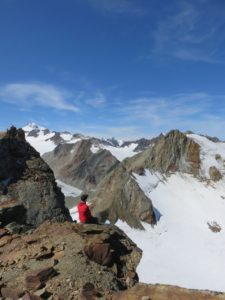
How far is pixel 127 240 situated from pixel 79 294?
4954 mm

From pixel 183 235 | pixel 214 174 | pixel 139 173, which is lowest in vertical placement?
pixel 183 235

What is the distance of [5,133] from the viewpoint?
36812 mm

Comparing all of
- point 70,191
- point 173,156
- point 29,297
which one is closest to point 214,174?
point 173,156

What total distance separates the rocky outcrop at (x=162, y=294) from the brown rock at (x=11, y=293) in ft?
8.45

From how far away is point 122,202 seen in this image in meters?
66.8

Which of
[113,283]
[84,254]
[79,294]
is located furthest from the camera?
[84,254]

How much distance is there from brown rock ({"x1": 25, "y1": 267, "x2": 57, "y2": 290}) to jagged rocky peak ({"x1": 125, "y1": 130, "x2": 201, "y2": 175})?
65466 mm

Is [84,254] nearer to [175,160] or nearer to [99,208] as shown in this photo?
[99,208]

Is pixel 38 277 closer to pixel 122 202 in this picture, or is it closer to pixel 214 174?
pixel 122 202

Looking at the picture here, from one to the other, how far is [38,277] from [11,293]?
36.1 inches

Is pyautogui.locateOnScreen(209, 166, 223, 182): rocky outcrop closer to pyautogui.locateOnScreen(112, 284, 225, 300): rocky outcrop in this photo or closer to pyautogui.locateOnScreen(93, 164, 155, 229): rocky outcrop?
pyautogui.locateOnScreen(93, 164, 155, 229): rocky outcrop

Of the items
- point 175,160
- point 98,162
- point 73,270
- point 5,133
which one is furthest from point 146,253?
point 98,162

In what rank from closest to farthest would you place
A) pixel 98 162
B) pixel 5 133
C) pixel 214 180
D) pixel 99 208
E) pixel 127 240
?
pixel 127 240
pixel 5 133
pixel 99 208
pixel 214 180
pixel 98 162

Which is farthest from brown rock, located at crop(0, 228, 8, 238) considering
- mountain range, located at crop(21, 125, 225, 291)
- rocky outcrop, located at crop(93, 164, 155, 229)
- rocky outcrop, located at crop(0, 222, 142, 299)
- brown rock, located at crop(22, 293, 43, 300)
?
rocky outcrop, located at crop(93, 164, 155, 229)
